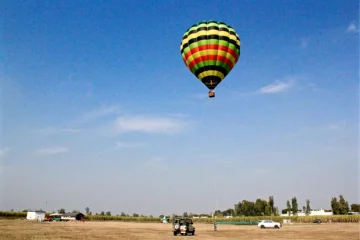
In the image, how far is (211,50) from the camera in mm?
29750

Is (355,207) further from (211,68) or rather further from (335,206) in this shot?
(211,68)

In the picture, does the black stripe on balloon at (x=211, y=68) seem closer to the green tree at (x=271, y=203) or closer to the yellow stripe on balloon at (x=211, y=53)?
the yellow stripe on balloon at (x=211, y=53)

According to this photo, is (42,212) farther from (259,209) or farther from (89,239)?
(259,209)

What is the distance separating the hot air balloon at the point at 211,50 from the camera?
2981 cm

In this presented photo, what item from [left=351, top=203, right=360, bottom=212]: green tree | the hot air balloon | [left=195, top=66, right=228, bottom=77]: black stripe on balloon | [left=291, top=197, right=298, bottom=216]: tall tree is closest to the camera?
the hot air balloon

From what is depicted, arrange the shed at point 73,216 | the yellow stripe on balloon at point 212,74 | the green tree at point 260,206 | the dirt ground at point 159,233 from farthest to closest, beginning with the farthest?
the green tree at point 260,206, the shed at point 73,216, the dirt ground at point 159,233, the yellow stripe on balloon at point 212,74

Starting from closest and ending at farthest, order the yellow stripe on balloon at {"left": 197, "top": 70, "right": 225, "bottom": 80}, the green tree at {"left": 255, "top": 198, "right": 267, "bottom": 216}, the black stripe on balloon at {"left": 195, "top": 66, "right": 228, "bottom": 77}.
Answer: the black stripe on balloon at {"left": 195, "top": 66, "right": 228, "bottom": 77}, the yellow stripe on balloon at {"left": 197, "top": 70, "right": 225, "bottom": 80}, the green tree at {"left": 255, "top": 198, "right": 267, "bottom": 216}

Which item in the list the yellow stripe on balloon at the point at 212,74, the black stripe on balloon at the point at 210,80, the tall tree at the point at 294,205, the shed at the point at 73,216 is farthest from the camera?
the tall tree at the point at 294,205

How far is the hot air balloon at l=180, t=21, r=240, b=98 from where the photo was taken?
97.8 feet

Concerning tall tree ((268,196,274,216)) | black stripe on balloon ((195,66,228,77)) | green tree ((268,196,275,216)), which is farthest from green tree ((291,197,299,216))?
black stripe on balloon ((195,66,228,77))

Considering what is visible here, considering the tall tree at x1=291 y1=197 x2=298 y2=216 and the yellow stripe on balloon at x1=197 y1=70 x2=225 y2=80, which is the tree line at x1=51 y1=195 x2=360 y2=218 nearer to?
the tall tree at x1=291 y1=197 x2=298 y2=216

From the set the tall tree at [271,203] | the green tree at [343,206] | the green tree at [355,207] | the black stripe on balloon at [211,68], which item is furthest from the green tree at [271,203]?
the black stripe on balloon at [211,68]

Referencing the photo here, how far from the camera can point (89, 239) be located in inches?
1153

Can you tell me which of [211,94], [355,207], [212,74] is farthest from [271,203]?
[212,74]
